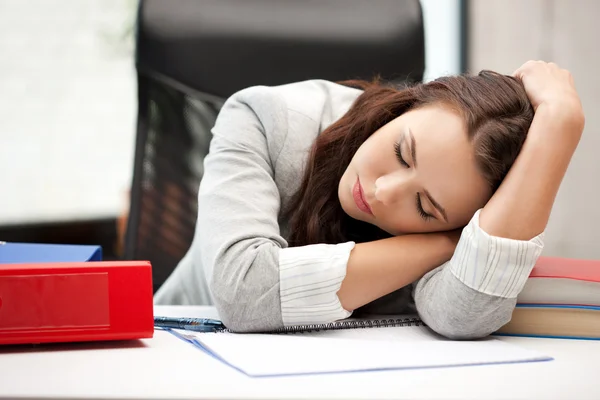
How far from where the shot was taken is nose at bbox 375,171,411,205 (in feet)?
2.97

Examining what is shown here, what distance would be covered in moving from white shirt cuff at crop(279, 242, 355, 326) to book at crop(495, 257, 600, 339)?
252 mm

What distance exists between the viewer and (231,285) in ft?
2.92

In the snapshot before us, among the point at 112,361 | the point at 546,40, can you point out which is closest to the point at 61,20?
the point at 546,40

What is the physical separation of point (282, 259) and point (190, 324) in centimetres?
14

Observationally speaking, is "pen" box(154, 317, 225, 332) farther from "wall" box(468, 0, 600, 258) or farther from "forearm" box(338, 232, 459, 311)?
"wall" box(468, 0, 600, 258)

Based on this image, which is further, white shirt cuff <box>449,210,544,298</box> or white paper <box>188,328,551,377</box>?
white shirt cuff <box>449,210,544,298</box>

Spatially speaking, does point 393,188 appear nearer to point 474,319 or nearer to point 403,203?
point 403,203

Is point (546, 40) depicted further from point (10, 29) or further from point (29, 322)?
point (29, 322)

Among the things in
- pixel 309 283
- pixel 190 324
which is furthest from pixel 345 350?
pixel 190 324

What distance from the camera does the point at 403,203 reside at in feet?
3.00

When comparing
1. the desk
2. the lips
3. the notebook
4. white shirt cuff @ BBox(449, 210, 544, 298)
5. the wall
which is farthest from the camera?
the wall

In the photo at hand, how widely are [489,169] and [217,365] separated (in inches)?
17.3

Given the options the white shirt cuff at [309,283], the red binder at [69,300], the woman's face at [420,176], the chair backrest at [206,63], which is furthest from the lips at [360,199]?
the chair backrest at [206,63]

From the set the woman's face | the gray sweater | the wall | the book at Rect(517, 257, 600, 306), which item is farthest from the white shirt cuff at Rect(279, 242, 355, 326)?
the wall
